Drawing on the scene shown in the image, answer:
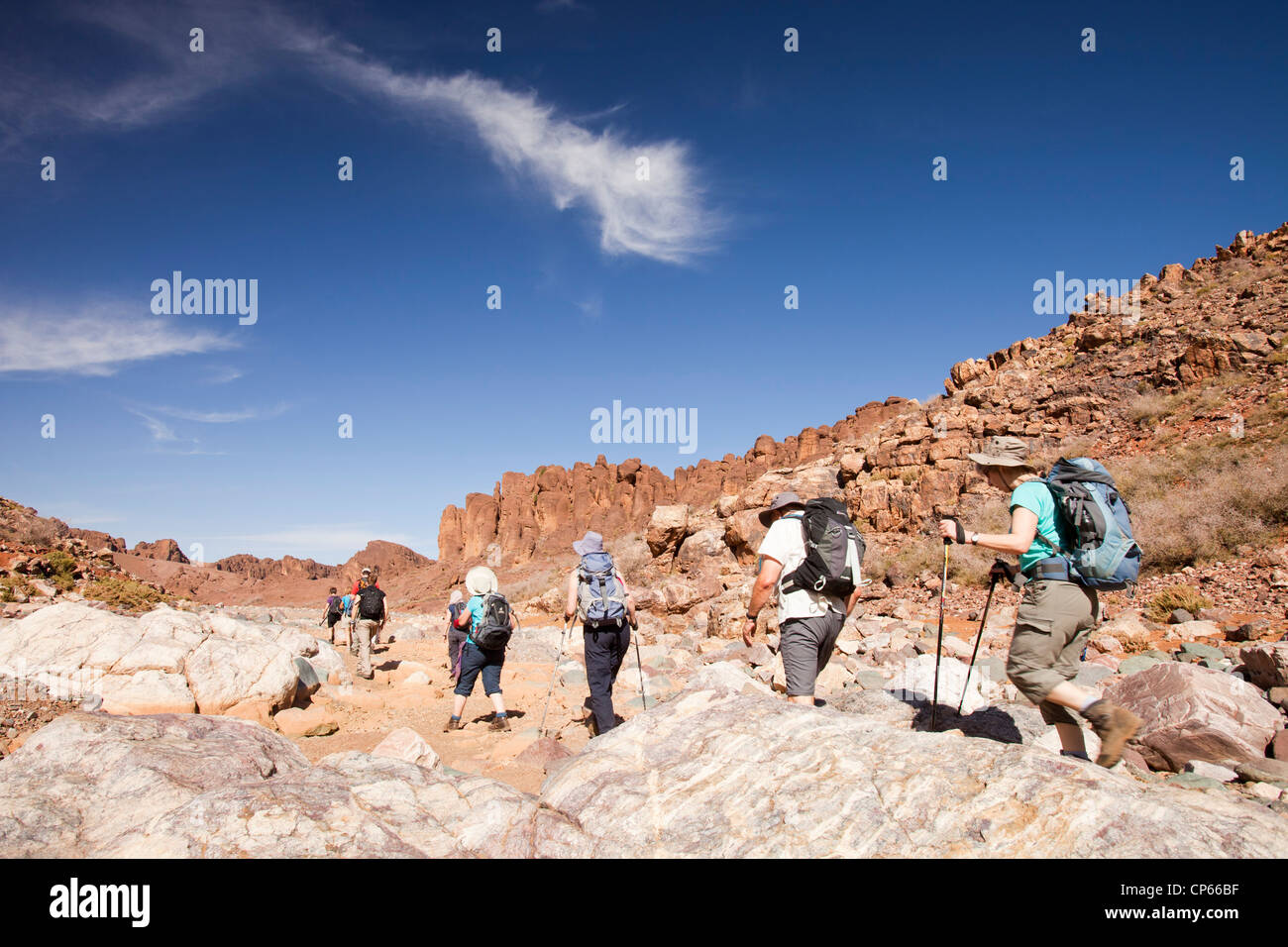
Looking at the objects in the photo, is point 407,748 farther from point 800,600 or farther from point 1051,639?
point 1051,639

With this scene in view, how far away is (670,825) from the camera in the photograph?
2.71 m

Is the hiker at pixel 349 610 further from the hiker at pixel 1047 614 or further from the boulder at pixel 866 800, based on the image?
the hiker at pixel 1047 614

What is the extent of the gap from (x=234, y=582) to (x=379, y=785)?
104781 millimetres

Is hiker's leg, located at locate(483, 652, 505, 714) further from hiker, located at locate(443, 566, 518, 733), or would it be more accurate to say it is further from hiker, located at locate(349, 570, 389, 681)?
hiker, located at locate(349, 570, 389, 681)

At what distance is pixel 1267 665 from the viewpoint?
5434 millimetres

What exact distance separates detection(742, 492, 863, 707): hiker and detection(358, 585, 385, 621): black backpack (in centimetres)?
891

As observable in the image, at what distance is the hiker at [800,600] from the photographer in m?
4.45

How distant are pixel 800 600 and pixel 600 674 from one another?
2.31 metres

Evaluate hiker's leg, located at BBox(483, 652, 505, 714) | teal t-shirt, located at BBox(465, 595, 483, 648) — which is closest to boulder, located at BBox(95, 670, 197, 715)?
teal t-shirt, located at BBox(465, 595, 483, 648)

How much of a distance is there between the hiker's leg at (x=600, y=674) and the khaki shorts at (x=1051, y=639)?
339 centimetres

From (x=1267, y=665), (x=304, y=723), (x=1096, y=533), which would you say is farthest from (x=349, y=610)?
(x=1267, y=665)

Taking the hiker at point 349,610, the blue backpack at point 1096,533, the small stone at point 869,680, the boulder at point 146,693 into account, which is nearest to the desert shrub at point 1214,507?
the small stone at point 869,680

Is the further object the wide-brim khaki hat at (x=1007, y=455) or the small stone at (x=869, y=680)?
the small stone at (x=869, y=680)
